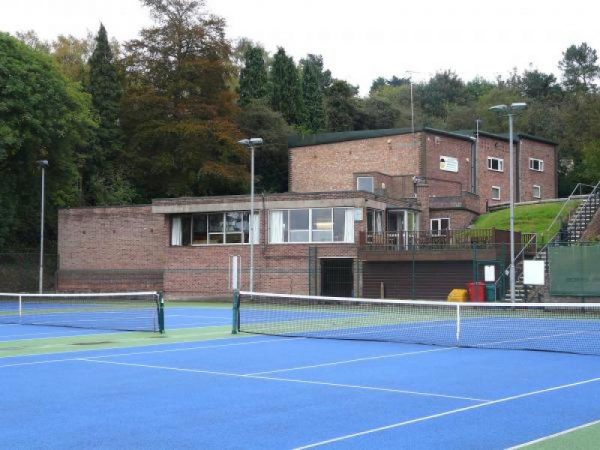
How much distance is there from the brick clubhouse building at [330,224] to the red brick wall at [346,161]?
0.23ft

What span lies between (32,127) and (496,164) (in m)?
31.5

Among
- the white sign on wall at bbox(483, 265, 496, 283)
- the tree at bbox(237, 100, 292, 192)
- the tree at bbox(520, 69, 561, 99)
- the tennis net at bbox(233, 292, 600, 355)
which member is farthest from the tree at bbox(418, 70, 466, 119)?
the tennis net at bbox(233, 292, 600, 355)

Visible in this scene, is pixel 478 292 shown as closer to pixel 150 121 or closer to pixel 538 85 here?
pixel 150 121

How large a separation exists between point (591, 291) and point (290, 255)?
1606 cm

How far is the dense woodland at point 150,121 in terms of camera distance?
47000 mm

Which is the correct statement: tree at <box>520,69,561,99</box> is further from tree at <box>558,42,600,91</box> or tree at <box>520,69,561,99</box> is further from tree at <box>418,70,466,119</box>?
tree at <box>418,70,466,119</box>

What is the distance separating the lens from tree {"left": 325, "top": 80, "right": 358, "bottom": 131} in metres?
76.8

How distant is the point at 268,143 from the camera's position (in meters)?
64.4

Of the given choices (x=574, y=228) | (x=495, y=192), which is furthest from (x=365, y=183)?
(x=574, y=228)

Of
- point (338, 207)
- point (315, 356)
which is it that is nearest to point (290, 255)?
point (338, 207)

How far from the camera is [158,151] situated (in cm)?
6038

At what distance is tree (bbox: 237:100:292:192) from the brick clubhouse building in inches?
311

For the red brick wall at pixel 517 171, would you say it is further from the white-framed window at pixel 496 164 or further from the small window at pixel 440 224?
the small window at pixel 440 224

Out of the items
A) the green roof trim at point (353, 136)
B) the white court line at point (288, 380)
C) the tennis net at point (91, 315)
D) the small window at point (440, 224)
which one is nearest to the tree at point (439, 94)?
the green roof trim at point (353, 136)
